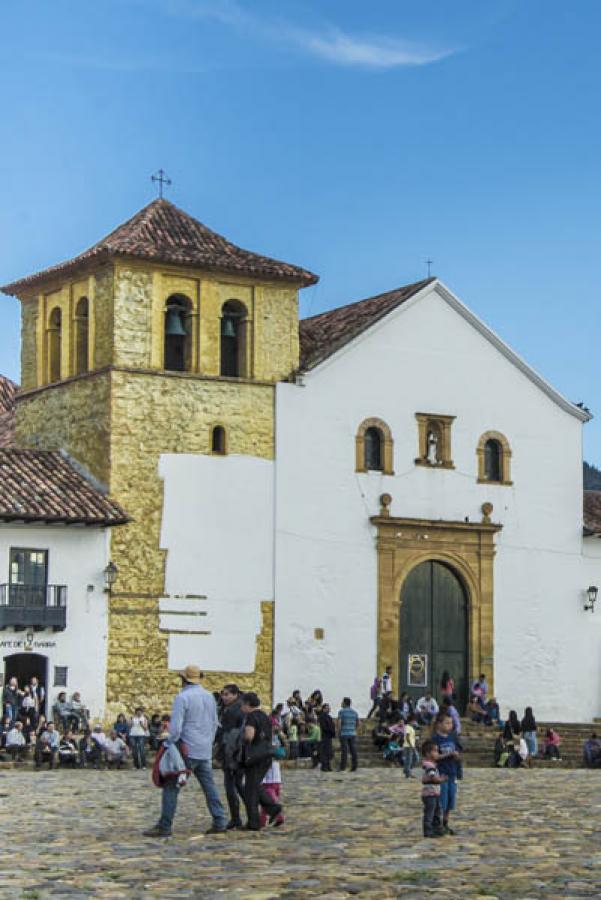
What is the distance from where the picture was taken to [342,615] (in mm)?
45438

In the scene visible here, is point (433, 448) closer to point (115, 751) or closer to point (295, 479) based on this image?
point (295, 479)

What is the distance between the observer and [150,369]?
44.2 metres

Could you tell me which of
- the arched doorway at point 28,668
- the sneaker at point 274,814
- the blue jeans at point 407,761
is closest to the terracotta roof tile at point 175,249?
the arched doorway at point 28,668

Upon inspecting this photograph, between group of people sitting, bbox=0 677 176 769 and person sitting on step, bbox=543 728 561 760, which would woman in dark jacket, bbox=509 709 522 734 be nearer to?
person sitting on step, bbox=543 728 561 760

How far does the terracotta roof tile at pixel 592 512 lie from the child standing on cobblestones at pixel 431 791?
31.0m

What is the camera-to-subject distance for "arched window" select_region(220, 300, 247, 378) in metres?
45.9

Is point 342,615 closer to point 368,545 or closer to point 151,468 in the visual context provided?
point 368,545

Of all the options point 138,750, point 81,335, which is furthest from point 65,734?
point 81,335

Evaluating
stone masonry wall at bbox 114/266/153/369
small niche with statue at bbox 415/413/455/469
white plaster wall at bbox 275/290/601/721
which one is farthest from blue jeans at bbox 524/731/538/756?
stone masonry wall at bbox 114/266/153/369

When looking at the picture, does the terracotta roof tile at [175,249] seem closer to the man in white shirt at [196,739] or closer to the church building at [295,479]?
the church building at [295,479]

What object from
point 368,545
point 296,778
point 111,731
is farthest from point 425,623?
point 296,778

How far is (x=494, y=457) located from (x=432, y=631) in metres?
4.94

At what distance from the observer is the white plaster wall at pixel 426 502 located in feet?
148

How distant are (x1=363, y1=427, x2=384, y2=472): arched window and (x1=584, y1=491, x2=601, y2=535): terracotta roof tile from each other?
21.2 ft
